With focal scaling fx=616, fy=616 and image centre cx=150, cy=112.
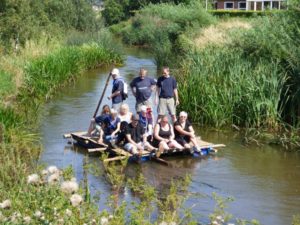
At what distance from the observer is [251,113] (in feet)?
54.4

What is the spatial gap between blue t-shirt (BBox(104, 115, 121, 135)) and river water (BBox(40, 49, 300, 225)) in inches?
33.4

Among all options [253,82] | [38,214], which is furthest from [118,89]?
[38,214]

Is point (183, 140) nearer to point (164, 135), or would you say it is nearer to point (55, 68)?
point (164, 135)

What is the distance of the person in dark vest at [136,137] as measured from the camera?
521 inches

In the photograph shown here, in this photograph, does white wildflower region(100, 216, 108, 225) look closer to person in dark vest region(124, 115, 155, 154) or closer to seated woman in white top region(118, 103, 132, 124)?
person in dark vest region(124, 115, 155, 154)

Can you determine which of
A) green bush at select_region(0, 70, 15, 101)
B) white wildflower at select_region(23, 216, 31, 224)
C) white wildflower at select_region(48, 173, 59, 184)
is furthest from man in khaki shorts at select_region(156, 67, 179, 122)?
white wildflower at select_region(23, 216, 31, 224)

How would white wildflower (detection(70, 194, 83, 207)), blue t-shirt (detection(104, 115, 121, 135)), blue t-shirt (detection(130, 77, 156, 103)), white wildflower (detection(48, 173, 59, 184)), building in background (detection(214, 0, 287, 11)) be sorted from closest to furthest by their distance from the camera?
white wildflower (detection(70, 194, 83, 207)) < white wildflower (detection(48, 173, 59, 184)) < blue t-shirt (detection(104, 115, 121, 135)) < blue t-shirt (detection(130, 77, 156, 103)) < building in background (detection(214, 0, 287, 11))

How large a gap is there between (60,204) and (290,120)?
500 inches

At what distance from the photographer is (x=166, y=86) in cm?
1542

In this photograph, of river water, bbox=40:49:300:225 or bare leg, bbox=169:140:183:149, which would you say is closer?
river water, bbox=40:49:300:225

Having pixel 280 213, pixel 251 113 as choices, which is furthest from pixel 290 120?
pixel 280 213

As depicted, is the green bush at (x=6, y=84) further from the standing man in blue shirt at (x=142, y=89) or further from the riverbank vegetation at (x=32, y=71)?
the standing man in blue shirt at (x=142, y=89)

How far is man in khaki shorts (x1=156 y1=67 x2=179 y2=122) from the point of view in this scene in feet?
50.6

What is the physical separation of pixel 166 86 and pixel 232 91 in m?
2.59
